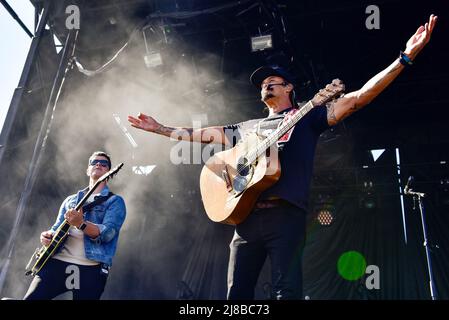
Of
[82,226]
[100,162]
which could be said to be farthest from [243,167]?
[100,162]

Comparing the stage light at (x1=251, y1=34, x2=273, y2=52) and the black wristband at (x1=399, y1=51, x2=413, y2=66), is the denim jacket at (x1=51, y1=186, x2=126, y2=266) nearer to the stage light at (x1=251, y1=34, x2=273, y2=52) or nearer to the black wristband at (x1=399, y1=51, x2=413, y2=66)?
the black wristband at (x1=399, y1=51, x2=413, y2=66)

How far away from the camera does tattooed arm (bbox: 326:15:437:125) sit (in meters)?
2.92

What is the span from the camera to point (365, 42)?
25.9 ft

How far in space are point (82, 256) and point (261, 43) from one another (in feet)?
15.6

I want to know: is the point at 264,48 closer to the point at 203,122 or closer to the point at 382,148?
the point at 203,122

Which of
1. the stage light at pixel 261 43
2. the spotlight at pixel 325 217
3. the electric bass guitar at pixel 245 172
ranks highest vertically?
the stage light at pixel 261 43

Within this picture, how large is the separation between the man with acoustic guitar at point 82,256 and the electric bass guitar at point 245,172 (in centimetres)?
97

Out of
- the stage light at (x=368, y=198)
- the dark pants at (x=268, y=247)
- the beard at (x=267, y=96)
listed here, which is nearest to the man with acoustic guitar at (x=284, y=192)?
the dark pants at (x=268, y=247)

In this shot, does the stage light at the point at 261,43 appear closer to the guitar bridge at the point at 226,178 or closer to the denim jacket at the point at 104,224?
the denim jacket at the point at 104,224

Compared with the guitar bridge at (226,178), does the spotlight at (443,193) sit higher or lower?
higher

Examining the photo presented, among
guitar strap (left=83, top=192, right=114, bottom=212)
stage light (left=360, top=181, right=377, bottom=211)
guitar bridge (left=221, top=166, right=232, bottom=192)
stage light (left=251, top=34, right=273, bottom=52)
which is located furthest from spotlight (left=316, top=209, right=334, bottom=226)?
guitar bridge (left=221, top=166, right=232, bottom=192)

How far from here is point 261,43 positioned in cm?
730

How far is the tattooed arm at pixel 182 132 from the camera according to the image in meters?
3.71
